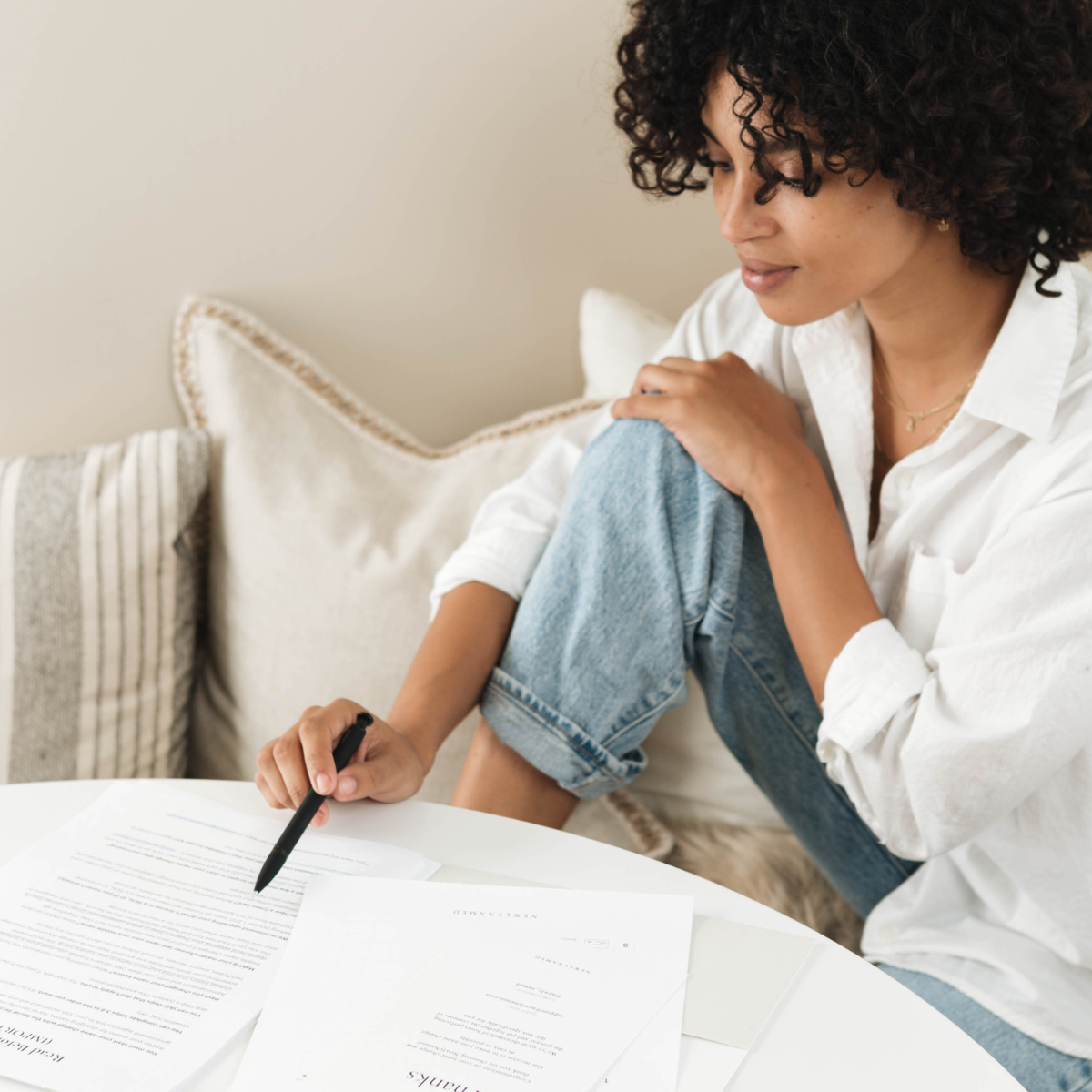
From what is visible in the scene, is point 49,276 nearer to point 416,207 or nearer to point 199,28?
point 199,28

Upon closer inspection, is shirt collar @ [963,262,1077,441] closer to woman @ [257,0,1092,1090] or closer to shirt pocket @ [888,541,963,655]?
woman @ [257,0,1092,1090]

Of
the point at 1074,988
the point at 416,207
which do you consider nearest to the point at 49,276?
the point at 416,207

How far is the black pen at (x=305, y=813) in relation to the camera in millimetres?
563

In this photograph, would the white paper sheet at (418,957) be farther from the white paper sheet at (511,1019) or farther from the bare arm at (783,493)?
the bare arm at (783,493)

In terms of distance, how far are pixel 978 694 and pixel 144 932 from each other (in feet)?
1.79

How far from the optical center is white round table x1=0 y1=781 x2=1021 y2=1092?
1.49 feet

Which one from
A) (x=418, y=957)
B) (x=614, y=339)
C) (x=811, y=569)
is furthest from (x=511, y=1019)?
(x=614, y=339)

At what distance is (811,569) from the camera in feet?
2.68

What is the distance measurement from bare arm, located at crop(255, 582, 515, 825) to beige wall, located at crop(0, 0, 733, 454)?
1.59ft

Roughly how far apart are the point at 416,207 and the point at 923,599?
0.74 metres

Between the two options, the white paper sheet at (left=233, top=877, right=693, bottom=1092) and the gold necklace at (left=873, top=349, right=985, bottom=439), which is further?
the gold necklace at (left=873, top=349, right=985, bottom=439)

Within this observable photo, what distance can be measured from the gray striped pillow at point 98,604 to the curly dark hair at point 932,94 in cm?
64

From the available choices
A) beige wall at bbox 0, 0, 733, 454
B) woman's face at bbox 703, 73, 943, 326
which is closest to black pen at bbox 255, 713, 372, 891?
woman's face at bbox 703, 73, 943, 326

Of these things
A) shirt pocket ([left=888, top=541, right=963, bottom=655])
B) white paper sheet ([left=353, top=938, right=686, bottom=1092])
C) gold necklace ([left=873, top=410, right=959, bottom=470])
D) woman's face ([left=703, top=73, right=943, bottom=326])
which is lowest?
white paper sheet ([left=353, top=938, right=686, bottom=1092])
